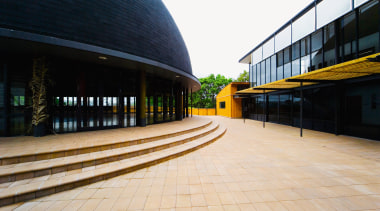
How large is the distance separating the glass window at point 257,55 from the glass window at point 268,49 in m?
0.73

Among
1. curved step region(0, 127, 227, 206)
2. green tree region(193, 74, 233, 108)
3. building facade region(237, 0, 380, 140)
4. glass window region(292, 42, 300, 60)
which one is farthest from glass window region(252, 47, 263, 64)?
green tree region(193, 74, 233, 108)

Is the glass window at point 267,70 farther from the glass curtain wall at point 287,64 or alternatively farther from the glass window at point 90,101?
the glass window at point 90,101

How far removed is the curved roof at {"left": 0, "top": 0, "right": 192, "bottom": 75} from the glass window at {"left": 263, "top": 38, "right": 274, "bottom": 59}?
10941 mm

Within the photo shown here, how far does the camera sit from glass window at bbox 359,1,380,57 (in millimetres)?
6492

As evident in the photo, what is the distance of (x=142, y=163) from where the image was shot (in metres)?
4.01

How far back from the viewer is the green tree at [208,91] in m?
37.6

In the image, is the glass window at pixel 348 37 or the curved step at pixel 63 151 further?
the glass window at pixel 348 37

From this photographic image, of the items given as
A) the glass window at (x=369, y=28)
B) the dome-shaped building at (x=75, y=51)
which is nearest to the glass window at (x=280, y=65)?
the glass window at (x=369, y=28)

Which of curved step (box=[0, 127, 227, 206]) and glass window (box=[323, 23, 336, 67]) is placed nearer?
curved step (box=[0, 127, 227, 206])

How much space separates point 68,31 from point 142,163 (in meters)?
5.55

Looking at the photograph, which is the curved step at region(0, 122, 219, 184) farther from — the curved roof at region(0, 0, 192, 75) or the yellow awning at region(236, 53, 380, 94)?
the yellow awning at region(236, 53, 380, 94)

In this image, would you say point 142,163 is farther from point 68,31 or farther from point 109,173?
point 68,31

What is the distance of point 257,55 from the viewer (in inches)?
661

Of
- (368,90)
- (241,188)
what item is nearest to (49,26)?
(241,188)
